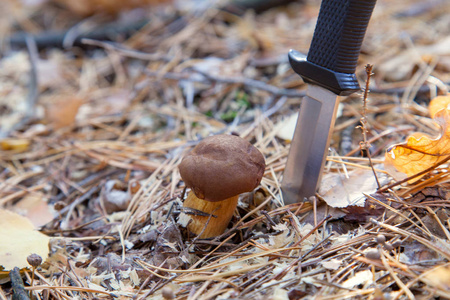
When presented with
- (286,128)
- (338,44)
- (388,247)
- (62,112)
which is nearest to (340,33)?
(338,44)

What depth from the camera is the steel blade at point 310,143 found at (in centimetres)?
135

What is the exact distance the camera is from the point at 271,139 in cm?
194

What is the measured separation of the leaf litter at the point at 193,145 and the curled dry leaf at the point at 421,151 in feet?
0.17

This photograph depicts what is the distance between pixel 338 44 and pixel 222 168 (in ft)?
1.82

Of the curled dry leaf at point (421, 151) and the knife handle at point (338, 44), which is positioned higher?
the knife handle at point (338, 44)

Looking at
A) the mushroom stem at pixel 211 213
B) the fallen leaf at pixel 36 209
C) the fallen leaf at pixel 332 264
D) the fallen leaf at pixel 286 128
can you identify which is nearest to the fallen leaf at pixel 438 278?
the fallen leaf at pixel 332 264

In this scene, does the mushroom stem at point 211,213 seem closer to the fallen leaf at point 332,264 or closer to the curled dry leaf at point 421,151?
the fallen leaf at point 332,264

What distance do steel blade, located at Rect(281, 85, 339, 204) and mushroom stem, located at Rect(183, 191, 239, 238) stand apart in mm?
261

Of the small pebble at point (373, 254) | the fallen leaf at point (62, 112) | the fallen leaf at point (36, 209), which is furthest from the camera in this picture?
the fallen leaf at point (62, 112)

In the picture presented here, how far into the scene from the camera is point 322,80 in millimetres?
1293

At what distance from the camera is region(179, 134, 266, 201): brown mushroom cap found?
47.8 inches

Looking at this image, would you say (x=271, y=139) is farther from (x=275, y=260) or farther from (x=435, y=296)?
(x=435, y=296)

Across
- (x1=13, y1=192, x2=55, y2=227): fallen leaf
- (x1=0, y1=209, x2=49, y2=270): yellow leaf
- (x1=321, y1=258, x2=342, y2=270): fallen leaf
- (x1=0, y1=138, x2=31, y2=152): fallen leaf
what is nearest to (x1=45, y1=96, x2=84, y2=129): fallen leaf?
(x1=0, y1=138, x2=31, y2=152): fallen leaf

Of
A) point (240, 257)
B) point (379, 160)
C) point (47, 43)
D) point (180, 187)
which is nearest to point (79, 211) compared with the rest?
point (180, 187)
